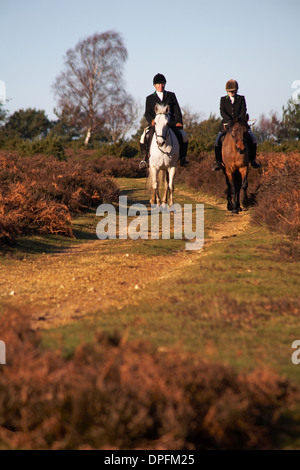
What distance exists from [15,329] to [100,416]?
127 cm


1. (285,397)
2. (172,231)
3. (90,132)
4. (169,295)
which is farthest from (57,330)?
(90,132)

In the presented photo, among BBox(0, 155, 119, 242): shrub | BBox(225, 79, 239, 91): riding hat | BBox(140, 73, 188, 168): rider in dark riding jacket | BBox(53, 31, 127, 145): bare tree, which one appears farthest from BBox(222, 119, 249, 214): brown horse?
BBox(53, 31, 127, 145): bare tree

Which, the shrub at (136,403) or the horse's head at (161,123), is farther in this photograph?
the horse's head at (161,123)

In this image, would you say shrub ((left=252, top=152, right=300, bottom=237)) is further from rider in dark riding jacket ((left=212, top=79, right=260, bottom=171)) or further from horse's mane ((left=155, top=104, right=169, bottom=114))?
horse's mane ((left=155, top=104, right=169, bottom=114))

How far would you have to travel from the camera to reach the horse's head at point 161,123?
1187 cm

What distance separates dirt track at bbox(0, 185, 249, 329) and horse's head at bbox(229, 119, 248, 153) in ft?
10.4

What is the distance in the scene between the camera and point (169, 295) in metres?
5.33

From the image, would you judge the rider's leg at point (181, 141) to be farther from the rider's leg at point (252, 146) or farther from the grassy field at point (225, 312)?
the grassy field at point (225, 312)

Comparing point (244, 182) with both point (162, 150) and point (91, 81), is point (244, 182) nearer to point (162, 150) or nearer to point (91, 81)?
point (162, 150)

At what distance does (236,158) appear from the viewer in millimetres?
12086

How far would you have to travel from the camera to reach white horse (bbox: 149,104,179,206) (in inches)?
469

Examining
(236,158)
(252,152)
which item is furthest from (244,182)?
(252,152)

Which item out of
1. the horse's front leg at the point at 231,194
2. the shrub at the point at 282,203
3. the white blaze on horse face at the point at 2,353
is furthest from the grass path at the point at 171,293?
the horse's front leg at the point at 231,194

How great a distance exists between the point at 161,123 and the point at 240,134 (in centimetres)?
190
